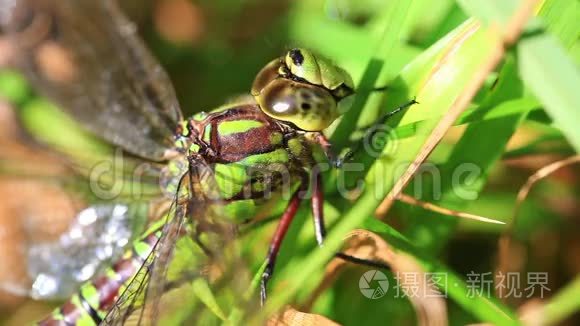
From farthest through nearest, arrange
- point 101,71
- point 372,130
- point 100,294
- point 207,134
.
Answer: point 101,71, point 100,294, point 207,134, point 372,130

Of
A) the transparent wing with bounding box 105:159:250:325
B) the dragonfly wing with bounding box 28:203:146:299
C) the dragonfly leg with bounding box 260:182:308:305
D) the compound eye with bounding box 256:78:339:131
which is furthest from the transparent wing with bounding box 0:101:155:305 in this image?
the compound eye with bounding box 256:78:339:131

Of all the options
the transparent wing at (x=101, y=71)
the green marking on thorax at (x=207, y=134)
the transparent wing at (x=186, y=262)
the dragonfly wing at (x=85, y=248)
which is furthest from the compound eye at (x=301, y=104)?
the dragonfly wing at (x=85, y=248)

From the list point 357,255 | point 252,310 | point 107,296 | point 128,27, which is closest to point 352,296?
point 357,255

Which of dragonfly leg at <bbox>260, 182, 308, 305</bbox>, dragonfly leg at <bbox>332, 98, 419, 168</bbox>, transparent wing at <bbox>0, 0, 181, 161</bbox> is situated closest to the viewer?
dragonfly leg at <bbox>332, 98, 419, 168</bbox>

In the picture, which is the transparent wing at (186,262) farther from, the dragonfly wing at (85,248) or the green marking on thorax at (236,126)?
the dragonfly wing at (85,248)

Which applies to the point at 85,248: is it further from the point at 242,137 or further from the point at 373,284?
the point at 373,284

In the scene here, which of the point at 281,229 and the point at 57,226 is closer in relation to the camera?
the point at 281,229

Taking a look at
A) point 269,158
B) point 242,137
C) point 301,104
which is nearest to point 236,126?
point 242,137

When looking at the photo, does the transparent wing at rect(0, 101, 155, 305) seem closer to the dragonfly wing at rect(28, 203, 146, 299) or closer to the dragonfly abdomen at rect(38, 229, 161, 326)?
the dragonfly wing at rect(28, 203, 146, 299)

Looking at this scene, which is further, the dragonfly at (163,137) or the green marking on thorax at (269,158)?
the green marking on thorax at (269,158)
